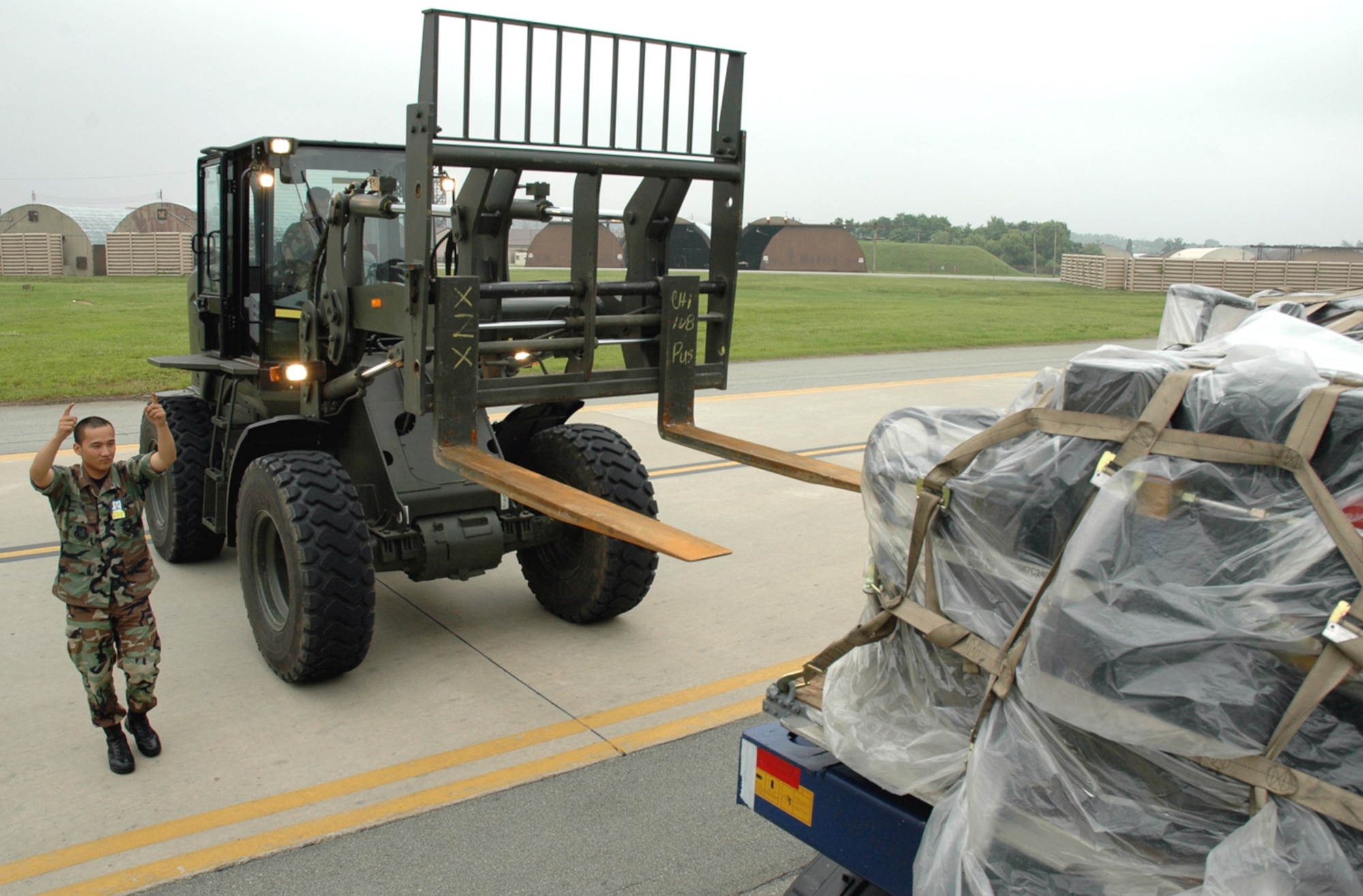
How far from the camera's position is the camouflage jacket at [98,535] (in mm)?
4324

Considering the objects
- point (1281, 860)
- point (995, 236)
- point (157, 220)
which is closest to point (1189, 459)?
point (1281, 860)

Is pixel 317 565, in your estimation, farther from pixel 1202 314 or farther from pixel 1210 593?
pixel 1210 593

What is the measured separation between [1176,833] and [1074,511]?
64 cm

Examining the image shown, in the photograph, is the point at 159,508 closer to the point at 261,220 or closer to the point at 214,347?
the point at 214,347

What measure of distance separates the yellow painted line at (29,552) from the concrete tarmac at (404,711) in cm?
1

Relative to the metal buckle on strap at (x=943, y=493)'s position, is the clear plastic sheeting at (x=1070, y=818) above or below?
below

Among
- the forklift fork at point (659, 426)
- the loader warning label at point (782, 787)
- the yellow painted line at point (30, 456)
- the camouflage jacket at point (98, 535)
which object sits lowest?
the yellow painted line at point (30, 456)

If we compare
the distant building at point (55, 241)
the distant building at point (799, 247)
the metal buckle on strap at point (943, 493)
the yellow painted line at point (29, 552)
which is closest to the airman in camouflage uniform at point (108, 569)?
the metal buckle on strap at point (943, 493)

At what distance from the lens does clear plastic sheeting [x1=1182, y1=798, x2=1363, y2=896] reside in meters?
1.93

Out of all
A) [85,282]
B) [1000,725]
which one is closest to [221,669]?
[1000,725]

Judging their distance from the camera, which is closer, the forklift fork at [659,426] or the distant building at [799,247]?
the forklift fork at [659,426]

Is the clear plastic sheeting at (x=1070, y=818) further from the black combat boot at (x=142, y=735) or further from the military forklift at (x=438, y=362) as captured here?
the black combat boot at (x=142, y=735)

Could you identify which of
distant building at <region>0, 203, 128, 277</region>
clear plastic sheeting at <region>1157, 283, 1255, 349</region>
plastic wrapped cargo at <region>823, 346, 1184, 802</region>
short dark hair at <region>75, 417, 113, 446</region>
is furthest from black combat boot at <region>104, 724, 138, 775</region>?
distant building at <region>0, 203, 128, 277</region>

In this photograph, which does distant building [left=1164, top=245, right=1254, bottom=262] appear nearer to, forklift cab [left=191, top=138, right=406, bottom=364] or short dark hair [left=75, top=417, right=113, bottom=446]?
forklift cab [left=191, top=138, right=406, bottom=364]
